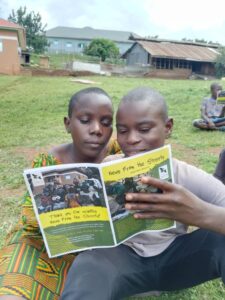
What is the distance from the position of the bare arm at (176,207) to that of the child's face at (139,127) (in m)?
0.28

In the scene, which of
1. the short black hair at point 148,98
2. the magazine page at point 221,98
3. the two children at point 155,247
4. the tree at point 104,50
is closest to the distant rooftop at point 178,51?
the tree at point 104,50

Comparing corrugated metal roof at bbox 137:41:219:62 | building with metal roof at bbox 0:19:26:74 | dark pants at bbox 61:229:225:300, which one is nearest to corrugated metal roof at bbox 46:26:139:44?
corrugated metal roof at bbox 137:41:219:62

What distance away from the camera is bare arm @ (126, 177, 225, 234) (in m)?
1.28

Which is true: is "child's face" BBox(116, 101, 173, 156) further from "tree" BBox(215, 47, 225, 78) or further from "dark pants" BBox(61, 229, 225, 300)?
"tree" BBox(215, 47, 225, 78)

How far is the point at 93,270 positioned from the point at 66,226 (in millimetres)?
197

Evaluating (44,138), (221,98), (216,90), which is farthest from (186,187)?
(216,90)

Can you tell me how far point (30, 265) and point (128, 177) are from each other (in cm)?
73

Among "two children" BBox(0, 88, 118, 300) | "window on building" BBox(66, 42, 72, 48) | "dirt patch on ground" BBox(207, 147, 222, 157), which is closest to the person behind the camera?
"two children" BBox(0, 88, 118, 300)

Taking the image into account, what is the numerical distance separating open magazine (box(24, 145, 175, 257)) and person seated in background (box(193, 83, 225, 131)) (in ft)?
19.1

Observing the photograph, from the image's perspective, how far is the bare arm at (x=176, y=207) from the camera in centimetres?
128

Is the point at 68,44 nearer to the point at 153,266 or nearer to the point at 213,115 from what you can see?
the point at 213,115

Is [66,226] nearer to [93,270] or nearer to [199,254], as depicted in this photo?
[93,270]

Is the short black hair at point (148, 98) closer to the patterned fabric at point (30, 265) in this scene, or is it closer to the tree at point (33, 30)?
the patterned fabric at point (30, 265)

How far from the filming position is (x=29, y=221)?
1815 mm
